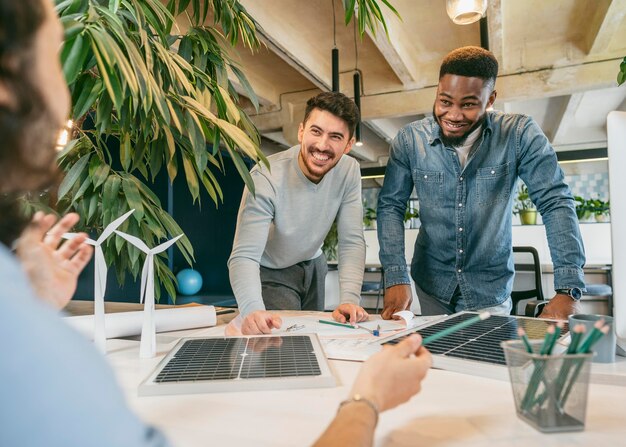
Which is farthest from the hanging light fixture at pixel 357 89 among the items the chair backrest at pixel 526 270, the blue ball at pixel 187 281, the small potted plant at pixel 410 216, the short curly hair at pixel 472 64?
the blue ball at pixel 187 281

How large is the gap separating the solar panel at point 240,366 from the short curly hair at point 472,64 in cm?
105

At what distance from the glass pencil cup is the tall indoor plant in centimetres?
83

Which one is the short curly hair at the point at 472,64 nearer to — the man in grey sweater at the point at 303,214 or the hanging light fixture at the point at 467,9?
the man in grey sweater at the point at 303,214

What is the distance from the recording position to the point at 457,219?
174 centimetres

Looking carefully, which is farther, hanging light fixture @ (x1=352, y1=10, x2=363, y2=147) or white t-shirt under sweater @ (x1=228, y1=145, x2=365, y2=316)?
hanging light fixture @ (x1=352, y1=10, x2=363, y2=147)

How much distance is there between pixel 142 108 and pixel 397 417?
105 cm

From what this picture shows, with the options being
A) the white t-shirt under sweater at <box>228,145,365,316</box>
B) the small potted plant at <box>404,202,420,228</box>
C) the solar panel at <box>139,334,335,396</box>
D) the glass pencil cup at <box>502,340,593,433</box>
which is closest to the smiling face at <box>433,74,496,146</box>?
the white t-shirt under sweater at <box>228,145,365,316</box>

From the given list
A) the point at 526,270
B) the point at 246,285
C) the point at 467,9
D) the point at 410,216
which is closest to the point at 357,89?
the point at 410,216

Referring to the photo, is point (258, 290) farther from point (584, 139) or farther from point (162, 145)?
point (584, 139)

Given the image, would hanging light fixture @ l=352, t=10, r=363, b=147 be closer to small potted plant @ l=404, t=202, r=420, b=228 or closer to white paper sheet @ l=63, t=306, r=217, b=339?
small potted plant @ l=404, t=202, r=420, b=228

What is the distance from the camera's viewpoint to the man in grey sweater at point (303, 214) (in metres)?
1.66

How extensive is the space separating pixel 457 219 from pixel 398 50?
306 cm

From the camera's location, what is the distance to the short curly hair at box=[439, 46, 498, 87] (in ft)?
5.14

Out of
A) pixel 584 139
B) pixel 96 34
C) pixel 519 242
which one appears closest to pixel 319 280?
pixel 96 34
